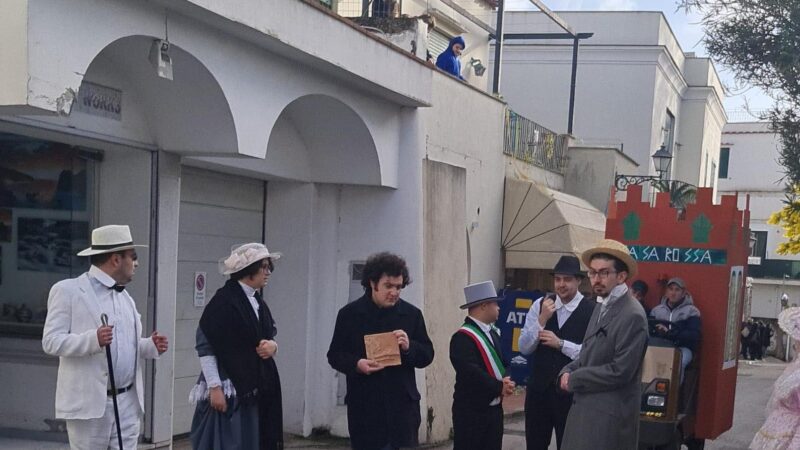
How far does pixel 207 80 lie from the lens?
289 inches

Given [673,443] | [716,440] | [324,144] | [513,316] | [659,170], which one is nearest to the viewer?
[673,443]

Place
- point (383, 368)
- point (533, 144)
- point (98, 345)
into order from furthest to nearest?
point (533, 144) → point (383, 368) → point (98, 345)

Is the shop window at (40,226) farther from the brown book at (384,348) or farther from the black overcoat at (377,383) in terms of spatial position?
the brown book at (384,348)

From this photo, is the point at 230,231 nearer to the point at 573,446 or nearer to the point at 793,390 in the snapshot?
the point at 573,446

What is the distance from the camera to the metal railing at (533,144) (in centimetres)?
1524

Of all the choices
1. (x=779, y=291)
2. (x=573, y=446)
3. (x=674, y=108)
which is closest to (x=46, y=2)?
(x=573, y=446)

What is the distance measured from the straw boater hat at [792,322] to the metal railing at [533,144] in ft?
28.3

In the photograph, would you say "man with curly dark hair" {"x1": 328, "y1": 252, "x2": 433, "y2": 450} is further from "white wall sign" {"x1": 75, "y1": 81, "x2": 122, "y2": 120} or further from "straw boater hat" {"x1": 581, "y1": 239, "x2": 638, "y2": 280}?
"white wall sign" {"x1": 75, "y1": 81, "x2": 122, "y2": 120}

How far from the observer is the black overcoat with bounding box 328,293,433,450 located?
632 cm

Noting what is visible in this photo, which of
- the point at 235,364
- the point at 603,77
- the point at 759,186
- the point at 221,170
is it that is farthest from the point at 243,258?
the point at 759,186

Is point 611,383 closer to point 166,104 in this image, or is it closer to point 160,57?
point 160,57

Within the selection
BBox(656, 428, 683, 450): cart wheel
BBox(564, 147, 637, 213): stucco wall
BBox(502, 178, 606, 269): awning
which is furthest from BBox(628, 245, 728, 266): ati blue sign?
BBox(564, 147, 637, 213): stucco wall

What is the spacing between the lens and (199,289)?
9398 mm

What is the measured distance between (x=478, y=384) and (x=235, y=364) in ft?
5.14
